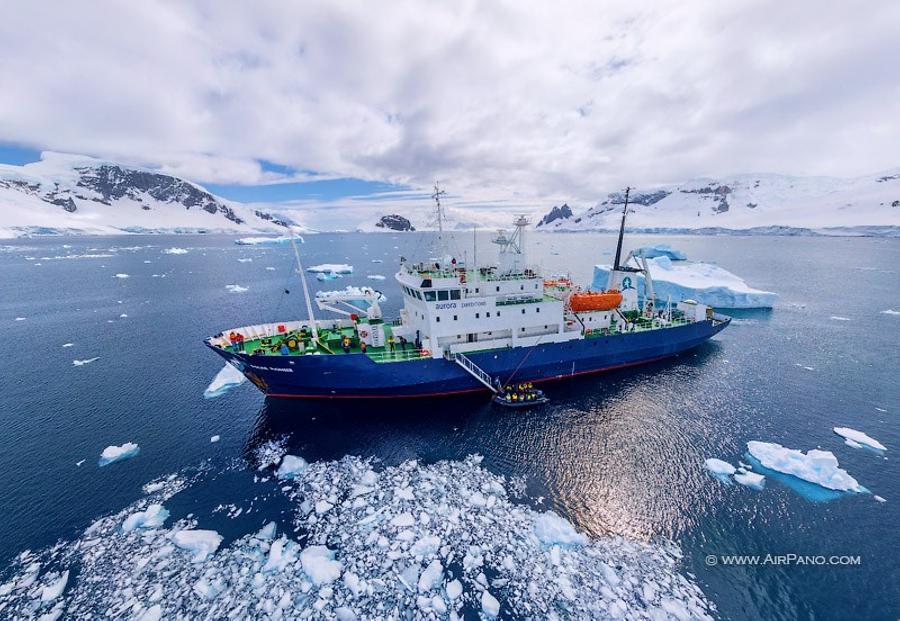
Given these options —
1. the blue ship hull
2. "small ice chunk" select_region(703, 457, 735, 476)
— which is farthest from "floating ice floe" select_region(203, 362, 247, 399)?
"small ice chunk" select_region(703, 457, 735, 476)

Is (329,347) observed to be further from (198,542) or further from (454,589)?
(454,589)

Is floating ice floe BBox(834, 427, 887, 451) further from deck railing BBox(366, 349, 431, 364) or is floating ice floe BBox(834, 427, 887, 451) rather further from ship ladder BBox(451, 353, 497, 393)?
deck railing BBox(366, 349, 431, 364)

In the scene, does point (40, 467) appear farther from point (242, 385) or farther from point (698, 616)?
point (698, 616)

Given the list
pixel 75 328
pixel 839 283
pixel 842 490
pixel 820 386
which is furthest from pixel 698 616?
pixel 839 283

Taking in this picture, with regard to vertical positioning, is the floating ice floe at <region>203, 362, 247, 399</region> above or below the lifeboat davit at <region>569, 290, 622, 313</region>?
below

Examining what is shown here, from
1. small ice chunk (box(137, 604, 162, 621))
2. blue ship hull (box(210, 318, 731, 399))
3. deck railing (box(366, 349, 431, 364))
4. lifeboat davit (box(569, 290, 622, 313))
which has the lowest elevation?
small ice chunk (box(137, 604, 162, 621))

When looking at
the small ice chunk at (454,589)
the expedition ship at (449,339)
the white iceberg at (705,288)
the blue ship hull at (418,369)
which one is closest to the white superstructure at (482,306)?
the expedition ship at (449,339)
